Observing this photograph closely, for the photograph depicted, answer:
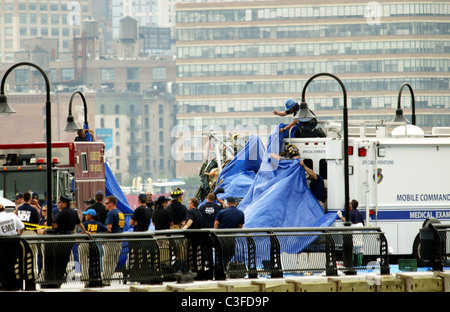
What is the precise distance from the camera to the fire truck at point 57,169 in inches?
867

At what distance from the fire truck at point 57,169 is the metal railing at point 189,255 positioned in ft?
23.4

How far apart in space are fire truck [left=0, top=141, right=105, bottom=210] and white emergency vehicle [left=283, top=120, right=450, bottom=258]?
6.46 m

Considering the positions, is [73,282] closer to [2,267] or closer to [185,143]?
[2,267]

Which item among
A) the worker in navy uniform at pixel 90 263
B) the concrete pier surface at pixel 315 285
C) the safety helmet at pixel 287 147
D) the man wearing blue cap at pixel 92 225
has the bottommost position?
the concrete pier surface at pixel 315 285

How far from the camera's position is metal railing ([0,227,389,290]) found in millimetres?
14258

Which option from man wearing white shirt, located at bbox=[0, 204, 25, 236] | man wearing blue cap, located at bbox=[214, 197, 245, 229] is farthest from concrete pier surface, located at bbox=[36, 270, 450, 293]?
man wearing blue cap, located at bbox=[214, 197, 245, 229]

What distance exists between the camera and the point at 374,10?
175625 mm

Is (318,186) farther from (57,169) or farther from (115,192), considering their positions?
(115,192)

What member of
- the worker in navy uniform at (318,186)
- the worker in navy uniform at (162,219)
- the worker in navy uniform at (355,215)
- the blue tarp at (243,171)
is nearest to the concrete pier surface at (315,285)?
the worker in navy uniform at (355,215)

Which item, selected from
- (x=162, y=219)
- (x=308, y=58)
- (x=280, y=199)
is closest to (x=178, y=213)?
(x=162, y=219)

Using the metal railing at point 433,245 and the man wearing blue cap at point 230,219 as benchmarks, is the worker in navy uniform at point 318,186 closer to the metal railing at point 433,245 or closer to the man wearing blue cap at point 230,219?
the man wearing blue cap at point 230,219

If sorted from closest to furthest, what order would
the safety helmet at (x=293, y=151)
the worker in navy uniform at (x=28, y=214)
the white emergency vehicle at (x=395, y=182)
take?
the worker in navy uniform at (x=28, y=214) → the white emergency vehicle at (x=395, y=182) → the safety helmet at (x=293, y=151)

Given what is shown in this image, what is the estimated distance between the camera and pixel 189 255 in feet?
50.7
